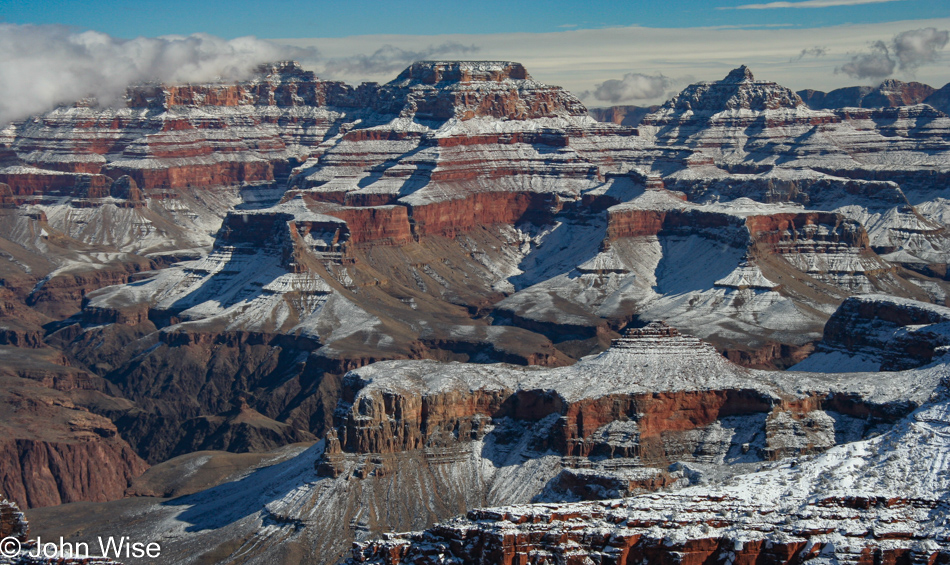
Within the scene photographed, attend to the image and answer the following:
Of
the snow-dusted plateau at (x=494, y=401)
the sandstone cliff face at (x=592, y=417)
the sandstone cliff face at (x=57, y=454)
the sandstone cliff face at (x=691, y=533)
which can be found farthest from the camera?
the sandstone cliff face at (x=57, y=454)

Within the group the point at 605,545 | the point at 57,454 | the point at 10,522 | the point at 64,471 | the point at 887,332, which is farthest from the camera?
the point at 57,454

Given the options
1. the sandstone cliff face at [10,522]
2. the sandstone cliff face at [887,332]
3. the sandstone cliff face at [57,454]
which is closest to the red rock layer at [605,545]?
the sandstone cliff face at [10,522]

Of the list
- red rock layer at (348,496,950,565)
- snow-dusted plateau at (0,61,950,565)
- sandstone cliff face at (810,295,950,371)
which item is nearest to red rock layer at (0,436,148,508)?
snow-dusted plateau at (0,61,950,565)

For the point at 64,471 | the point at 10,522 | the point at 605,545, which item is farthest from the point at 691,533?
the point at 64,471

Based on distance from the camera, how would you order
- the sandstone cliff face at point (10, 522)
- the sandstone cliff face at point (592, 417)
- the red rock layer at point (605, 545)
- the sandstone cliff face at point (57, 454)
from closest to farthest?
the red rock layer at point (605, 545) → the sandstone cliff face at point (10, 522) → the sandstone cliff face at point (592, 417) → the sandstone cliff face at point (57, 454)

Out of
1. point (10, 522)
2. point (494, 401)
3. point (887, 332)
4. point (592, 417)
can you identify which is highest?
point (10, 522)

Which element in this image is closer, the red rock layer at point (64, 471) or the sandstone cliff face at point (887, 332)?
the sandstone cliff face at point (887, 332)

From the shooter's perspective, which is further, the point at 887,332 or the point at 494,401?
the point at 887,332

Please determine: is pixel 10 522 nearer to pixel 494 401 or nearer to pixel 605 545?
pixel 605 545

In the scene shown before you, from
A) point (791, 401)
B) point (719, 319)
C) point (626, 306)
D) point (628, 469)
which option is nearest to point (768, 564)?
point (628, 469)

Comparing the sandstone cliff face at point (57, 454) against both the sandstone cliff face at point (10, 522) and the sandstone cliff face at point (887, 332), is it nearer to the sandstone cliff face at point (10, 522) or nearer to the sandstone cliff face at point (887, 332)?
the sandstone cliff face at point (887, 332)

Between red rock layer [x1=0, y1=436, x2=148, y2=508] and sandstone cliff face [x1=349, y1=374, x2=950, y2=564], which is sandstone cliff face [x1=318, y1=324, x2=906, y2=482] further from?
sandstone cliff face [x1=349, y1=374, x2=950, y2=564]
